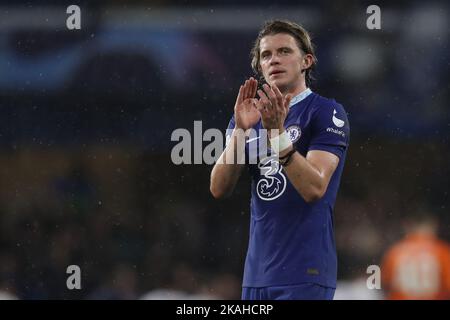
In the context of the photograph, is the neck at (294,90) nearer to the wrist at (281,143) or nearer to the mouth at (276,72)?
the mouth at (276,72)

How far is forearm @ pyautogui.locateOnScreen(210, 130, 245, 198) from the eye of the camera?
3.41 m

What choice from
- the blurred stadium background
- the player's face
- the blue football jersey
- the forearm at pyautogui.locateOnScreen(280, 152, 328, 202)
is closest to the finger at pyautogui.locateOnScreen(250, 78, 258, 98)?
the player's face

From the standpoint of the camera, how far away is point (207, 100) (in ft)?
24.8

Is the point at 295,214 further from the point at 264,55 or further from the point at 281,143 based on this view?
the point at 264,55

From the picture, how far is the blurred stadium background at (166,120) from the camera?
7.45 m

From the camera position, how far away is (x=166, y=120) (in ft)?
24.8

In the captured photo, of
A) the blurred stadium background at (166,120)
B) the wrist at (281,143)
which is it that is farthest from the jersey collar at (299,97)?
the blurred stadium background at (166,120)

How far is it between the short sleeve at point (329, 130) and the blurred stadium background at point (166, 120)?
391 centimetres

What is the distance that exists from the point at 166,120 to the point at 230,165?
13.7 ft

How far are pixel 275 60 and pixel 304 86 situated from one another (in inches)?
6.4

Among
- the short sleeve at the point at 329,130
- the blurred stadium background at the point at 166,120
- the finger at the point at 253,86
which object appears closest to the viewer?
the short sleeve at the point at 329,130

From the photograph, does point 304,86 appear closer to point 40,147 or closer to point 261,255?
point 261,255

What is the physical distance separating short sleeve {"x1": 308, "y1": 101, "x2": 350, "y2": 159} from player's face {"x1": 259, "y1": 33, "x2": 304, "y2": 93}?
0.19 meters
